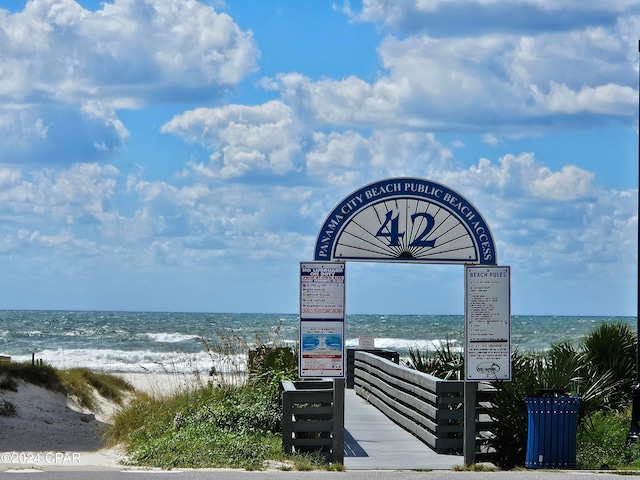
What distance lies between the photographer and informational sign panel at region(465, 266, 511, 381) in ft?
42.7

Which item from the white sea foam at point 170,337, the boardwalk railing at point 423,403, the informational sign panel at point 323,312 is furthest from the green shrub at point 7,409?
the white sea foam at point 170,337

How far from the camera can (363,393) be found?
69.9 ft

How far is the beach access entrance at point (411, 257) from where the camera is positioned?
12883 mm

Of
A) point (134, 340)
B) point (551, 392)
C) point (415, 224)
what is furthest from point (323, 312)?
point (134, 340)

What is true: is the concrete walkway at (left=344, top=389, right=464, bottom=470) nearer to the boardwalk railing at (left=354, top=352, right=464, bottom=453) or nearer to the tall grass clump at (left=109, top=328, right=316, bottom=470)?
the boardwalk railing at (left=354, top=352, right=464, bottom=453)

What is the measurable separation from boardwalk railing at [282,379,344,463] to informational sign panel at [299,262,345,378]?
0.33 m

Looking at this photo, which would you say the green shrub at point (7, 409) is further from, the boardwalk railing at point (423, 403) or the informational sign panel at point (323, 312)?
the informational sign panel at point (323, 312)

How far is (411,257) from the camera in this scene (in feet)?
42.9

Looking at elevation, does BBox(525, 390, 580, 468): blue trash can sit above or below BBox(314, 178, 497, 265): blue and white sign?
below

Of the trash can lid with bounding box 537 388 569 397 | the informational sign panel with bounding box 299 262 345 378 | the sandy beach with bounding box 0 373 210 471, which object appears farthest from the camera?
the sandy beach with bounding box 0 373 210 471

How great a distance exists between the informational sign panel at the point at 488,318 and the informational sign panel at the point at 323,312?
1.68 meters

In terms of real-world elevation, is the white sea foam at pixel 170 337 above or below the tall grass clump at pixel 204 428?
below

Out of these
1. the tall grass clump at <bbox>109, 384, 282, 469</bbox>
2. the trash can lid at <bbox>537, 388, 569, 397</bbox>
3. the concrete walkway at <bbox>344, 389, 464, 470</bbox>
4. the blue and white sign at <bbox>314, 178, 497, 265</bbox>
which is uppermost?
the blue and white sign at <bbox>314, 178, 497, 265</bbox>

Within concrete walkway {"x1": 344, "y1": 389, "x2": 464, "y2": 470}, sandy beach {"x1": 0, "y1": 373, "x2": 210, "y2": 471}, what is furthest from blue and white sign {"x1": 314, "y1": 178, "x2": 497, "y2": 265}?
sandy beach {"x1": 0, "y1": 373, "x2": 210, "y2": 471}
